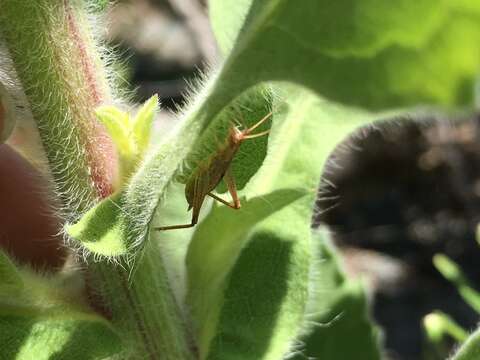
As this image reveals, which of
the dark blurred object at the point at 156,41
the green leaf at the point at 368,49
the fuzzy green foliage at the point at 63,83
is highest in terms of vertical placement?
the green leaf at the point at 368,49

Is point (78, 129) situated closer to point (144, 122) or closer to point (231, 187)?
point (144, 122)

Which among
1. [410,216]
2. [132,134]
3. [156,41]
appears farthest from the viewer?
[156,41]

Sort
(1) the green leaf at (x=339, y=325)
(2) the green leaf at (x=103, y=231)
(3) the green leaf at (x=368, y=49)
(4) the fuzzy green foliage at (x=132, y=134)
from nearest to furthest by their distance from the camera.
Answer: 1. (3) the green leaf at (x=368, y=49)
2. (2) the green leaf at (x=103, y=231)
3. (4) the fuzzy green foliage at (x=132, y=134)
4. (1) the green leaf at (x=339, y=325)

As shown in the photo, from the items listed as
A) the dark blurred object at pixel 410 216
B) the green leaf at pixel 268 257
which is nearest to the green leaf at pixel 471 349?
the green leaf at pixel 268 257

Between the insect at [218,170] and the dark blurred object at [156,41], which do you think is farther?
the dark blurred object at [156,41]

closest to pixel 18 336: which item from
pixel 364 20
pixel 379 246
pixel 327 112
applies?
pixel 327 112

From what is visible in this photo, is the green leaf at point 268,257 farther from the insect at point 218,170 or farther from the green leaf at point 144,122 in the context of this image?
the green leaf at point 144,122

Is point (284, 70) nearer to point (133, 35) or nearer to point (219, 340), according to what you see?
point (219, 340)

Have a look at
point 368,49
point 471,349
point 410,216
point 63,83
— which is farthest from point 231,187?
point 410,216

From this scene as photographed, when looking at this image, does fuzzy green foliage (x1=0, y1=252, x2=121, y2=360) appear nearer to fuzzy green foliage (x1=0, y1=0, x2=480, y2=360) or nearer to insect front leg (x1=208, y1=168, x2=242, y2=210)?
fuzzy green foliage (x1=0, y1=0, x2=480, y2=360)
